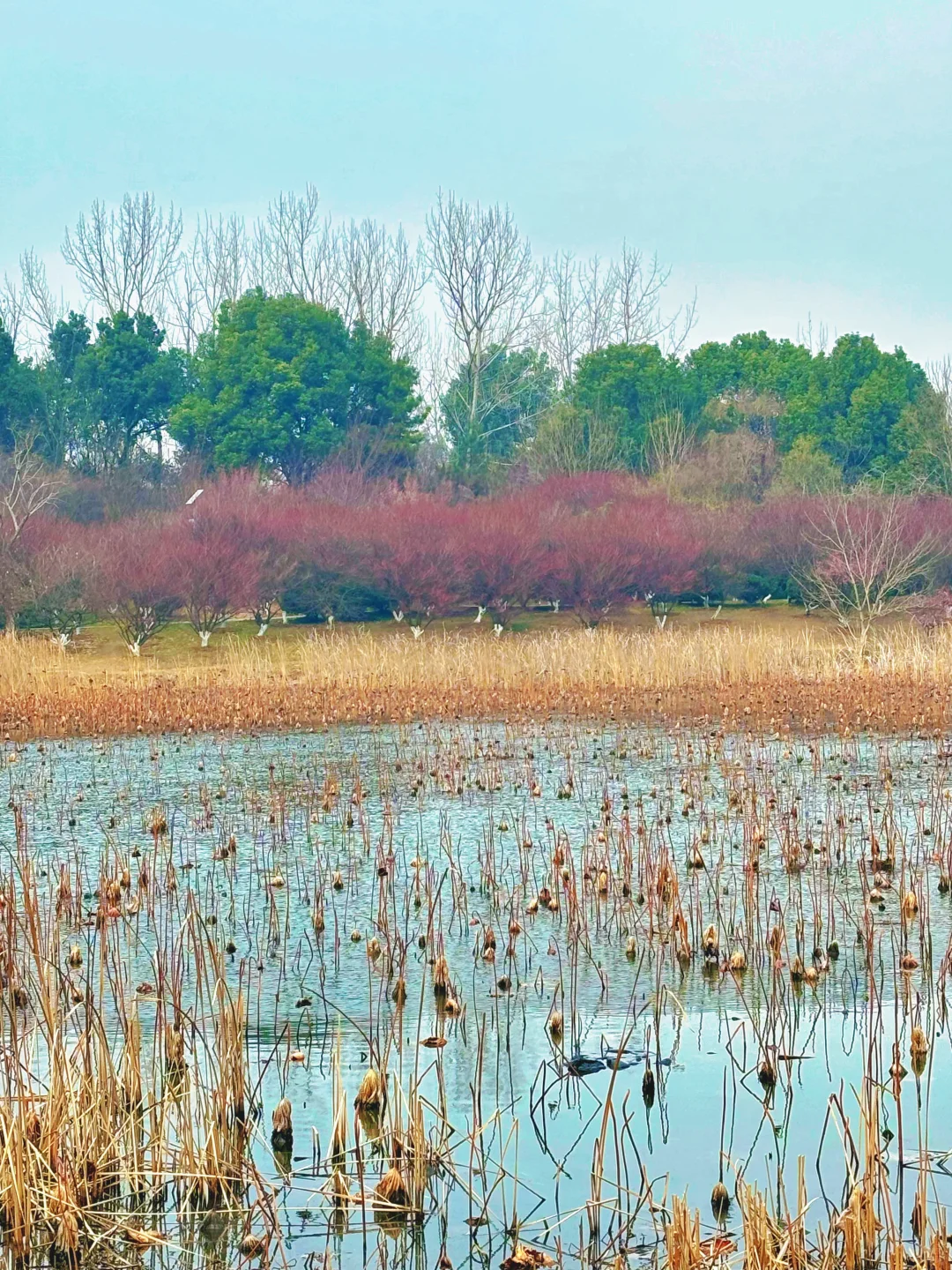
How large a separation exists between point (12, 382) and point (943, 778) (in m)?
36.7

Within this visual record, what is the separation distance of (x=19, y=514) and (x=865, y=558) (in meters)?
17.7

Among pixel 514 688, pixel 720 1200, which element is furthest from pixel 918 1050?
pixel 514 688

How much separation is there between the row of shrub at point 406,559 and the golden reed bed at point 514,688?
606cm

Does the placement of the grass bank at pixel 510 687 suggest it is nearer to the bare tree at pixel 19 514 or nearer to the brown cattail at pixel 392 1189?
the bare tree at pixel 19 514

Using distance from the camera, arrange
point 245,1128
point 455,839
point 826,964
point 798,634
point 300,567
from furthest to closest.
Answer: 1. point 300,567
2. point 798,634
3. point 455,839
4. point 826,964
5. point 245,1128

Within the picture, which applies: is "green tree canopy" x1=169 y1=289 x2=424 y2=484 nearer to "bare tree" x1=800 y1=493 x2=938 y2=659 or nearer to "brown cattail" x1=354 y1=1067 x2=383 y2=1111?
"bare tree" x1=800 y1=493 x2=938 y2=659

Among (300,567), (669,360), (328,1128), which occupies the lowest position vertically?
(328,1128)

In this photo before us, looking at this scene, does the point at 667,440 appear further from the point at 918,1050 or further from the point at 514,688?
the point at 918,1050

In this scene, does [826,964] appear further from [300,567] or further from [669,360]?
[669,360]

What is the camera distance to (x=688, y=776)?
12586 millimetres

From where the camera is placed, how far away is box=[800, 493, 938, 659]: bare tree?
95.9 ft

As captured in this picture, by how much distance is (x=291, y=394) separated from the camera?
139 ft

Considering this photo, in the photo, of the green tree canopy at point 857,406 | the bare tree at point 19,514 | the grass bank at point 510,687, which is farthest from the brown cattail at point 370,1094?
the green tree canopy at point 857,406

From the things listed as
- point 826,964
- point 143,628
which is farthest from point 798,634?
point 826,964
